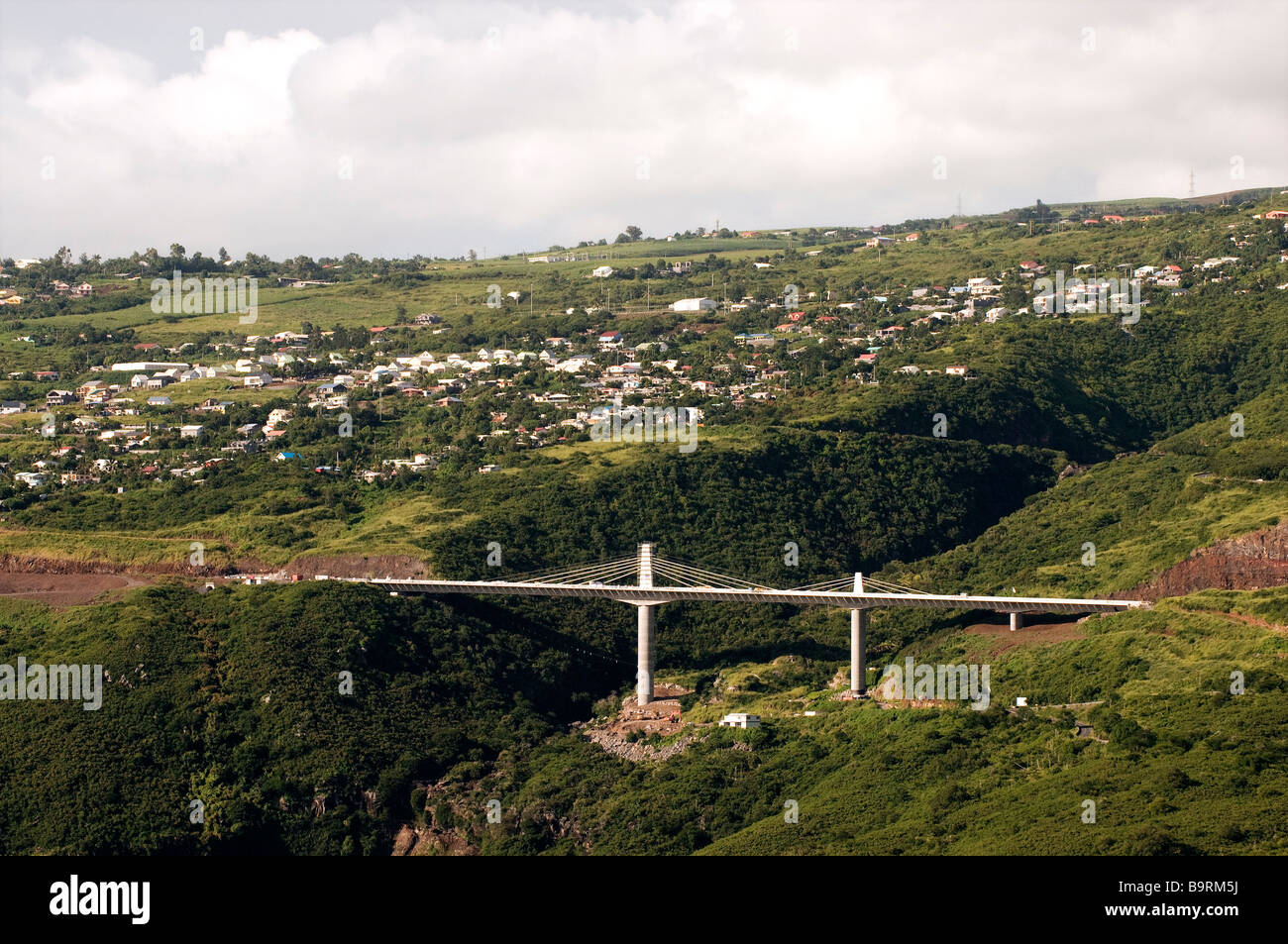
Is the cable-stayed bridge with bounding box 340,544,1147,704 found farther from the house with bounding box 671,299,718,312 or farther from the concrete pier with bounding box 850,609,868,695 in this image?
the house with bounding box 671,299,718,312

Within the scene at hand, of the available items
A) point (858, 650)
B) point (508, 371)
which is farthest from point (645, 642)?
point (508, 371)

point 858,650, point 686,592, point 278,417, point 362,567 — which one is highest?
point 278,417

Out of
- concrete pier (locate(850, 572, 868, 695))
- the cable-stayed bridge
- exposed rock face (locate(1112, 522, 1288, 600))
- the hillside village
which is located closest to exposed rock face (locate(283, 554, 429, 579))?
the cable-stayed bridge

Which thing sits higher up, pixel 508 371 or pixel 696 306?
pixel 696 306

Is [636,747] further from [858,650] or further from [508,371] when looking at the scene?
[508,371]

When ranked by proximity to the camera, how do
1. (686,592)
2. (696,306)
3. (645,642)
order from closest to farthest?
(645,642) → (686,592) → (696,306)

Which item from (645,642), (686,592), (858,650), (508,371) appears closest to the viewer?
(858,650)
